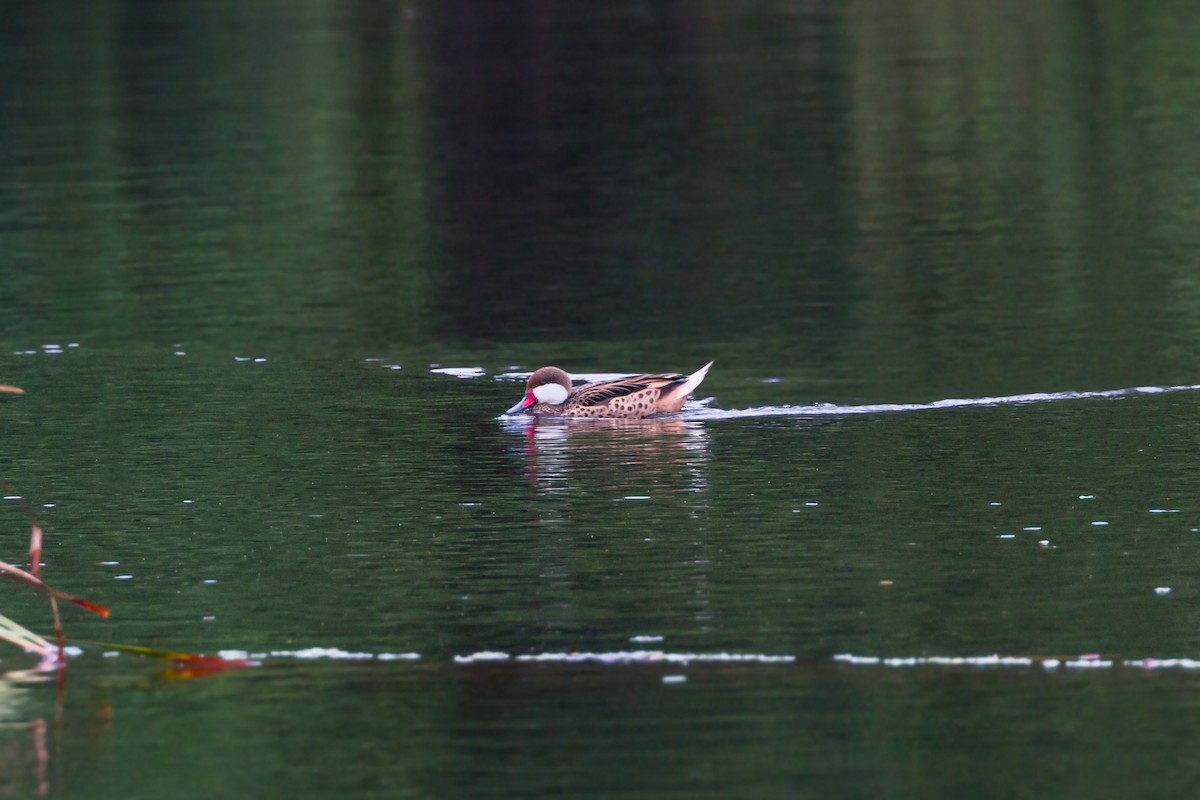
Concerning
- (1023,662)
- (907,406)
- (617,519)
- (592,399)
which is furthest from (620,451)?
(1023,662)

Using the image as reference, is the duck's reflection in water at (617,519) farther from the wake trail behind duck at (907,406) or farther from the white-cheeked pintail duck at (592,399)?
A: the wake trail behind duck at (907,406)

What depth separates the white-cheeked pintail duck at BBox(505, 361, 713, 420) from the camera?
17516mm

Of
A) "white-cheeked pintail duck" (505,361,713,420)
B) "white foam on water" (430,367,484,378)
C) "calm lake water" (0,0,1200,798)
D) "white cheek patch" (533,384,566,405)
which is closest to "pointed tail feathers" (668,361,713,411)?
"white-cheeked pintail duck" (505,361,713,420)

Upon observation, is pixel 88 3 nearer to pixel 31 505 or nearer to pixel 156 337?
pixel 156 337

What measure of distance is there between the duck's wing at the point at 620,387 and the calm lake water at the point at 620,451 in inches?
11.9

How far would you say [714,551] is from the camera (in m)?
12.9

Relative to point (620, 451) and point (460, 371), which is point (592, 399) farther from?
point (460, 371)

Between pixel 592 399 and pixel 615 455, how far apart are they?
4.96ft

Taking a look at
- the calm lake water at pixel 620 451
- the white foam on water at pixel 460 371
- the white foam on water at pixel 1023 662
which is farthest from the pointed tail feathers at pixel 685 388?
the white foam on water at pixel 1023 662

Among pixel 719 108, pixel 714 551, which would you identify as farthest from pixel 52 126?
pixel 714 551

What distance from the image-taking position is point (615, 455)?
16.2 metres

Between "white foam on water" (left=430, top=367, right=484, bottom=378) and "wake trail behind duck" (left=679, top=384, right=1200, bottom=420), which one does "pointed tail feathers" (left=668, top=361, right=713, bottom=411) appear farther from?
"white foam on water" (left=430, top=367, right=484, bottom=378)

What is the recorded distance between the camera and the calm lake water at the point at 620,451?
9695 millimetres

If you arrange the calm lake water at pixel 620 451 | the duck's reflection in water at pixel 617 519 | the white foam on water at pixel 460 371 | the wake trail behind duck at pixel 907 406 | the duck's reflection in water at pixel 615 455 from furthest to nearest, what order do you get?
1. the white foam on water at pixel 460 371
2. the wake trail behind duck at pixel 907 406
3. the duck's reflection in water at pixel 615 455
4. the duck's reflection in water at pixel 617 519
5. the calm lake water at pixel 620 451
